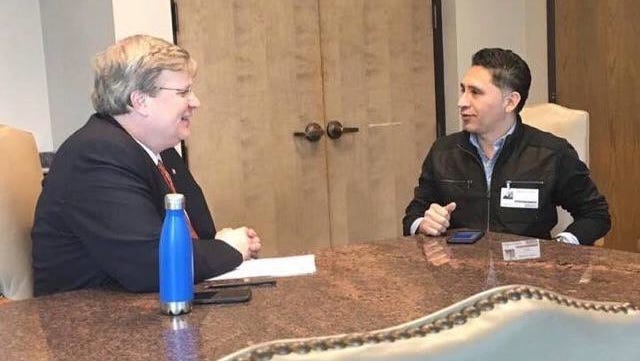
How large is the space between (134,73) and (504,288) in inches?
64.0

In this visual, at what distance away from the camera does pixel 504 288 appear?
602mm

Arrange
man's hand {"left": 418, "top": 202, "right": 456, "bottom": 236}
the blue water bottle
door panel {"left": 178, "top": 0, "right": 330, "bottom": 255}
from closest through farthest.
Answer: the blue water bottle, man's hand {"left": 418, "top": 202, "right": 456, "bottom": 236}, door panel {"left": 178, "top": 0, "right": 330, "bottom": 255}

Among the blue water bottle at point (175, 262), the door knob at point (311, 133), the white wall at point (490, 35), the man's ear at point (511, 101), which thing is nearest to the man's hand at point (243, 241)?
the blue water bottle at point (175, 262)

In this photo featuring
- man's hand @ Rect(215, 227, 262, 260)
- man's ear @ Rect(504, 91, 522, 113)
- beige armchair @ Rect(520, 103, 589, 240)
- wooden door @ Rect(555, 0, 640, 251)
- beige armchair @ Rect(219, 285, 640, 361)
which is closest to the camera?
beige armchair @ Rect(219, 285, 640, 361)

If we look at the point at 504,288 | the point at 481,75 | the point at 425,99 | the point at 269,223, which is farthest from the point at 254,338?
the point at 425,99

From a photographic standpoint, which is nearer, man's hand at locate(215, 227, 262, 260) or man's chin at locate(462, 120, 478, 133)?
man's hand at locate(215, 227, 262, 260)

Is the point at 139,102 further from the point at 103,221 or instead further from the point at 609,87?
the point at 609,87

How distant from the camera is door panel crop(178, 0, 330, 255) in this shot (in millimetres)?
3650

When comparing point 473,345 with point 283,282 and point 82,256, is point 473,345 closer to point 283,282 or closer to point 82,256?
point 283,282

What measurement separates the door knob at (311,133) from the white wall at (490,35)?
2.60 ft

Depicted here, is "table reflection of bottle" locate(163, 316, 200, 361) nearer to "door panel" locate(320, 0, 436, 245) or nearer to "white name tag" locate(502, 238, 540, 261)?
"white name tag" locate(502, 238, 540, 261)

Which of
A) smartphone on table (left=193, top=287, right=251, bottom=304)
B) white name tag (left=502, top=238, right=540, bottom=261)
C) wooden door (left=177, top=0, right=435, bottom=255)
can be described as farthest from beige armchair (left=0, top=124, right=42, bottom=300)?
wooden door (left=177, top=0, right=435, bottom=255)

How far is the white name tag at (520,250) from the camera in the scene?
6.57 feet

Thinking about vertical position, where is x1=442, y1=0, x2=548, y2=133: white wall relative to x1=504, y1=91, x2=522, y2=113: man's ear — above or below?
above
